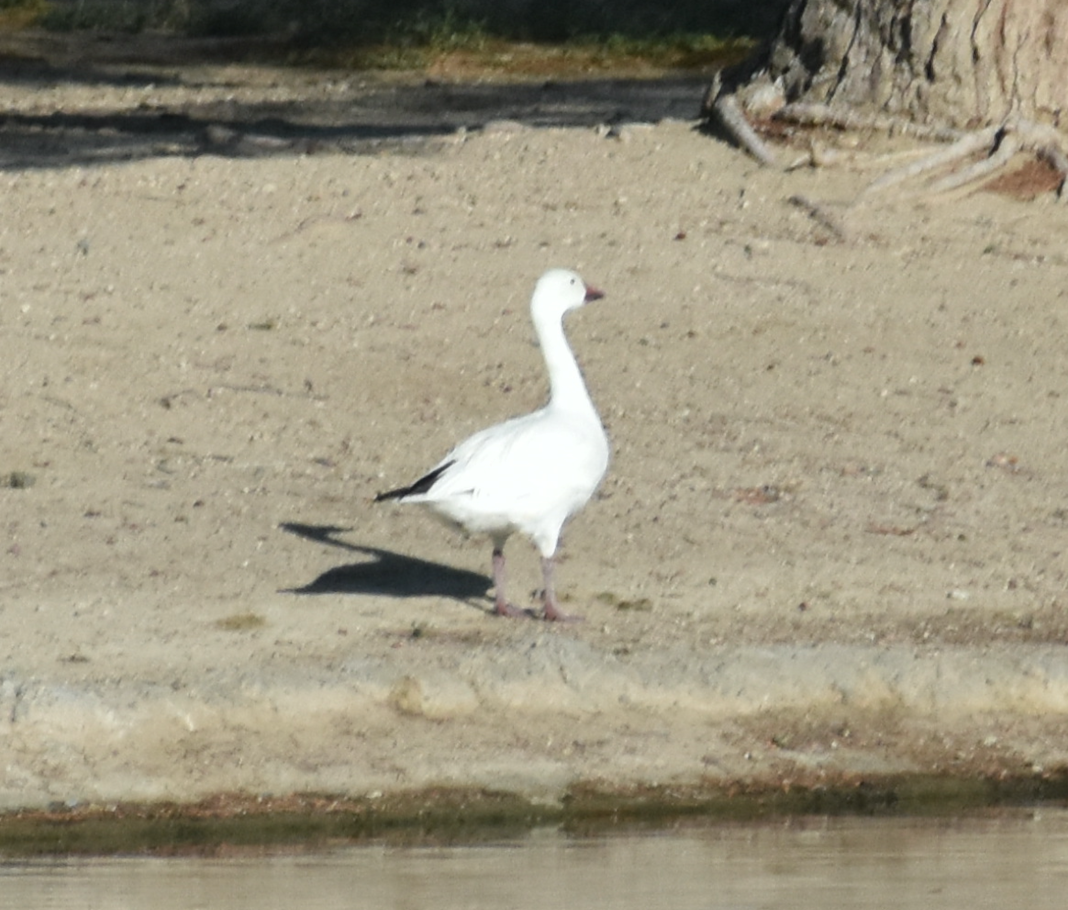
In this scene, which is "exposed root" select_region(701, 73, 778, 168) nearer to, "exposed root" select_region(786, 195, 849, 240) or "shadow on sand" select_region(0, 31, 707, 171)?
"exposed root" select_region(786, 195, 849, 240)

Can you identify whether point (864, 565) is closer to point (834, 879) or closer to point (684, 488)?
point (684, 488)

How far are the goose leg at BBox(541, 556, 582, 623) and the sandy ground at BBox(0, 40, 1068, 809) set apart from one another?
0.10 metres

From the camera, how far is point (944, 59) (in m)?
12.2

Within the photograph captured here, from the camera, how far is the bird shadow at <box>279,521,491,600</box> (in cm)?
842

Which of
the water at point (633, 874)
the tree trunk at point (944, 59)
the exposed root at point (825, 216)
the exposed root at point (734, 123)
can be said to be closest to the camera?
the water at point (633, 874)

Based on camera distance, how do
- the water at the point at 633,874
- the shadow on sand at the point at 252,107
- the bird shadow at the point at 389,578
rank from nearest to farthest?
1. the water at the point at 633,874
2. the bird shadow at the point at 389,578
3. the shadow on sand at the point at 252,107

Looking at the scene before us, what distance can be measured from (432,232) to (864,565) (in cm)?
373

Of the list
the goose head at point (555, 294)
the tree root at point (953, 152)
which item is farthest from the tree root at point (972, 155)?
the goose head at point (555, 294)

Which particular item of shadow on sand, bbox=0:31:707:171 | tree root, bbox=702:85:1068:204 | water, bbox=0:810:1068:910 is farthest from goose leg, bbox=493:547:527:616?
shadow on sand, bbox=0:31:707:171

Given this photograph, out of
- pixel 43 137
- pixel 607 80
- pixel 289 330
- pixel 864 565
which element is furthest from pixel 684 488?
pixel 607 80

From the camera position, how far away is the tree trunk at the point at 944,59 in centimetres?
1209

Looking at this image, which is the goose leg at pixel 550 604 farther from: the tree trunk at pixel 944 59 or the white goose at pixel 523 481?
the tree trunk at pixel 944 59

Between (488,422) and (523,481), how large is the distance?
244 centimetres

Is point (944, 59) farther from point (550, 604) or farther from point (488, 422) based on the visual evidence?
point (550, 604)
